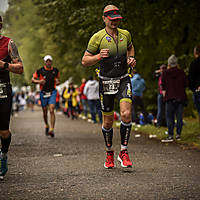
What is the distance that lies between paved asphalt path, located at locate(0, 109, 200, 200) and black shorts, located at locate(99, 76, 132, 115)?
88cm

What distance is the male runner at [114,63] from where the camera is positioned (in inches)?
288

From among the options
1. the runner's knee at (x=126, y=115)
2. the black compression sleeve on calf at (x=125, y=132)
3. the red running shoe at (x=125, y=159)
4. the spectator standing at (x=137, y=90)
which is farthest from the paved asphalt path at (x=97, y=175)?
the spectator standing at (x=137, y=90)

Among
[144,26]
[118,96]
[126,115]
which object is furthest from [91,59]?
[144,26]

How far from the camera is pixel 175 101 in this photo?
1252 centimetres

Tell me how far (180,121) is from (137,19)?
3730 mm

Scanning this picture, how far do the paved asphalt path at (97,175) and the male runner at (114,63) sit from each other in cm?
61

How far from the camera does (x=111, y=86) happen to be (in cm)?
745

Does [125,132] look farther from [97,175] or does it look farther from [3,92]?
[3,92]

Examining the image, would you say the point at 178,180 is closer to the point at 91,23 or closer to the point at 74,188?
the point at 74,188

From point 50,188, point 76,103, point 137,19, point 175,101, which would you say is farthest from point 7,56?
point 76,103

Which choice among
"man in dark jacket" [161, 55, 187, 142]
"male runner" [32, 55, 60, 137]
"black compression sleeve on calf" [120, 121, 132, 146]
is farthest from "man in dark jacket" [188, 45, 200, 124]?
"male runner" [32, 55, 60, 137]

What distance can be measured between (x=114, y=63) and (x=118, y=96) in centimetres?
49

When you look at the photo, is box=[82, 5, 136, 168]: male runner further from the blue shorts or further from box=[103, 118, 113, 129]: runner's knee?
the blue shorts

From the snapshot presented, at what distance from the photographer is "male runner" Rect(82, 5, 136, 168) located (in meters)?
7.31
